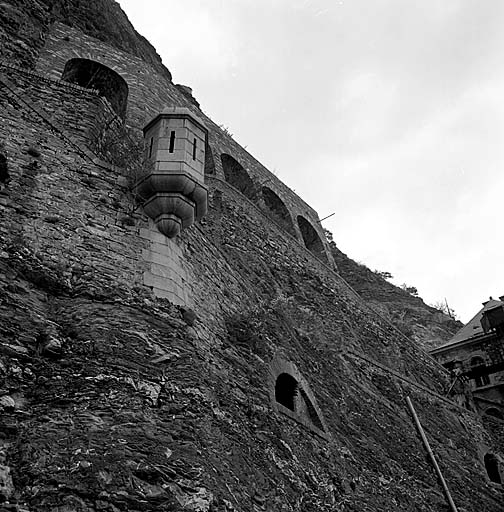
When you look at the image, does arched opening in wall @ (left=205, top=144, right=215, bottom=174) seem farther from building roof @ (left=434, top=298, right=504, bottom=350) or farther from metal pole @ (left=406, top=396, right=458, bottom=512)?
building roof @ (left=434, top=298, right=504, bottom=350)

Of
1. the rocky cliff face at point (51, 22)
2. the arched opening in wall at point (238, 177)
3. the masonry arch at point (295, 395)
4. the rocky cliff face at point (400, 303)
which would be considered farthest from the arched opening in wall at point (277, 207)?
the masonry arch at point (295, 395)

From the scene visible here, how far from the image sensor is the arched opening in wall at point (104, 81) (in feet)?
44.8

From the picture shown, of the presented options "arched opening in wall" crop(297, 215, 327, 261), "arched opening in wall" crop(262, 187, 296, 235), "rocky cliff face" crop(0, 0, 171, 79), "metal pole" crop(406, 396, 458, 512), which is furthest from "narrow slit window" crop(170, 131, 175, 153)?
"arched opening in wall" crop(297, 215, 327, 261)

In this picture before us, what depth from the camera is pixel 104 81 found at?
46.5 ft

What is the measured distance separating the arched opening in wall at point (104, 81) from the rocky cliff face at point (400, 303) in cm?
1758

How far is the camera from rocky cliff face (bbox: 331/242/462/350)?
1199 inches

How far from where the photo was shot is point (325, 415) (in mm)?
8977

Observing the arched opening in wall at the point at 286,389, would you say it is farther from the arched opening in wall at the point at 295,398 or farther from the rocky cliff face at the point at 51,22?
the rocky cliff face at the point at 51,22

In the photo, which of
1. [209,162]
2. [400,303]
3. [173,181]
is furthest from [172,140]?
[400,303]

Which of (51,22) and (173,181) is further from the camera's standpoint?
(51,22)

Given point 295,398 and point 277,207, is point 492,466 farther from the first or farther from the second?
point 277,207

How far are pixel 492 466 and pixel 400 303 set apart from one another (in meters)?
18.9

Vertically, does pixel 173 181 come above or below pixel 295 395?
above

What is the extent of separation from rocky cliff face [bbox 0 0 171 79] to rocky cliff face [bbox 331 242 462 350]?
1516 cm
